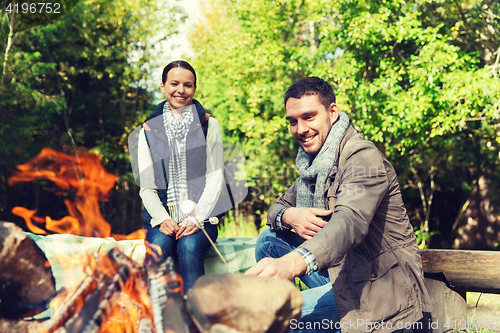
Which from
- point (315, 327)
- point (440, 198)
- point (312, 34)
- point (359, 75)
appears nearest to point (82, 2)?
point (312, 34)

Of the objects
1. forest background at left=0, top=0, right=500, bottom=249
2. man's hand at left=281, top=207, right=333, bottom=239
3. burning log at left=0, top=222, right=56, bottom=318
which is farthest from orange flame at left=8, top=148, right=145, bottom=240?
man's hand at left=281, top=207, right=333, bottom=239

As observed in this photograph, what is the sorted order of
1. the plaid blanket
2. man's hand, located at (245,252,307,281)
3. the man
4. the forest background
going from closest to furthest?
man's hand, located at (245,252,307,281) < the man < the plaid blanket < the forest background

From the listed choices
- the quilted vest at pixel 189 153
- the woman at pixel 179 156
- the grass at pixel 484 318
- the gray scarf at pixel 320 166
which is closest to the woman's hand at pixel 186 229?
the woman at pixel 179 156

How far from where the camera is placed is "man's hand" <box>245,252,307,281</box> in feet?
4.21

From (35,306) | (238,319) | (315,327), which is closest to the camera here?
(238,319)

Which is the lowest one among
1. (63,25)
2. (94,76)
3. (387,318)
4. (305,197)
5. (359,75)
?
(387,318)

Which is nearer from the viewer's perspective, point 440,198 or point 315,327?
point 315,327

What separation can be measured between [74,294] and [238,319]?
2.42ft

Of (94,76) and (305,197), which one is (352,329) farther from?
(94,76)

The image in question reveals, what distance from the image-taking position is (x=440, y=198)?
9.28 m

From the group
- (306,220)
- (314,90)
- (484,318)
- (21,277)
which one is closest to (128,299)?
(21,277)

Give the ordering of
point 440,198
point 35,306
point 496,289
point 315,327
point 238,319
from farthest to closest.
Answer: point 440,198 → point 496,289 → point 315,327 → point 35,306 → point 238,319

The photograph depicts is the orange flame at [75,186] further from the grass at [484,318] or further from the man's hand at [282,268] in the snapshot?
the grass at [484,318]

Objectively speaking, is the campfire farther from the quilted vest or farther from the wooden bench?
the wooden bench
